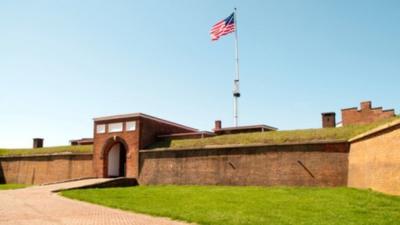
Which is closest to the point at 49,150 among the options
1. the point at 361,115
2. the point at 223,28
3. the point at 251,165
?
the point at 223,28

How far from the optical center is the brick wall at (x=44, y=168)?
3117cm

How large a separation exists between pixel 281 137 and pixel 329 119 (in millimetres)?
6108

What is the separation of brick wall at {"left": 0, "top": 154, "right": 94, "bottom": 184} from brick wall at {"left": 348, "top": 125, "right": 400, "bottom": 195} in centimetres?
1998

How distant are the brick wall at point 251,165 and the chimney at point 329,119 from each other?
6.86m

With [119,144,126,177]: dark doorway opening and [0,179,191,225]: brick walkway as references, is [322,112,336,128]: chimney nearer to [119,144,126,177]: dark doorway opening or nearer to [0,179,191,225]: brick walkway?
[119,144,126,177]: dark doorway opening

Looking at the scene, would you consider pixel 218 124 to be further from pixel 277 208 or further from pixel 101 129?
pixel 277 208

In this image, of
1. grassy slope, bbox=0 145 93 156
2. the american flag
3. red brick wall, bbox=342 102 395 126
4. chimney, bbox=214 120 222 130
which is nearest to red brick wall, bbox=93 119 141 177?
grassy slope, bbox=0 145 93 156

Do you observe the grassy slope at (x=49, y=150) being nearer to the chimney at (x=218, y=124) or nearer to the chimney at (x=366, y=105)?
the chimney at (x=218, y=124)

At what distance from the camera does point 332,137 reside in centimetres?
2084

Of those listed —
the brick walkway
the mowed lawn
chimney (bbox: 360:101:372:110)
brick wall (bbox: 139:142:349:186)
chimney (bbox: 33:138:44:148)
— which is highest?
chimney (bbox: 360:101:372:110)

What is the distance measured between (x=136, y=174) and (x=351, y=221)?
64.0ft

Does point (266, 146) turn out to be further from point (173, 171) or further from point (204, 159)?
point (173, 171)

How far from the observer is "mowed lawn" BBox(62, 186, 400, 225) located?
35.3 ft

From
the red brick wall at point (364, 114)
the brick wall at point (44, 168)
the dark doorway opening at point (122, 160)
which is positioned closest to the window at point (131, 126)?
the dark doorway opening at point (122, 160)
